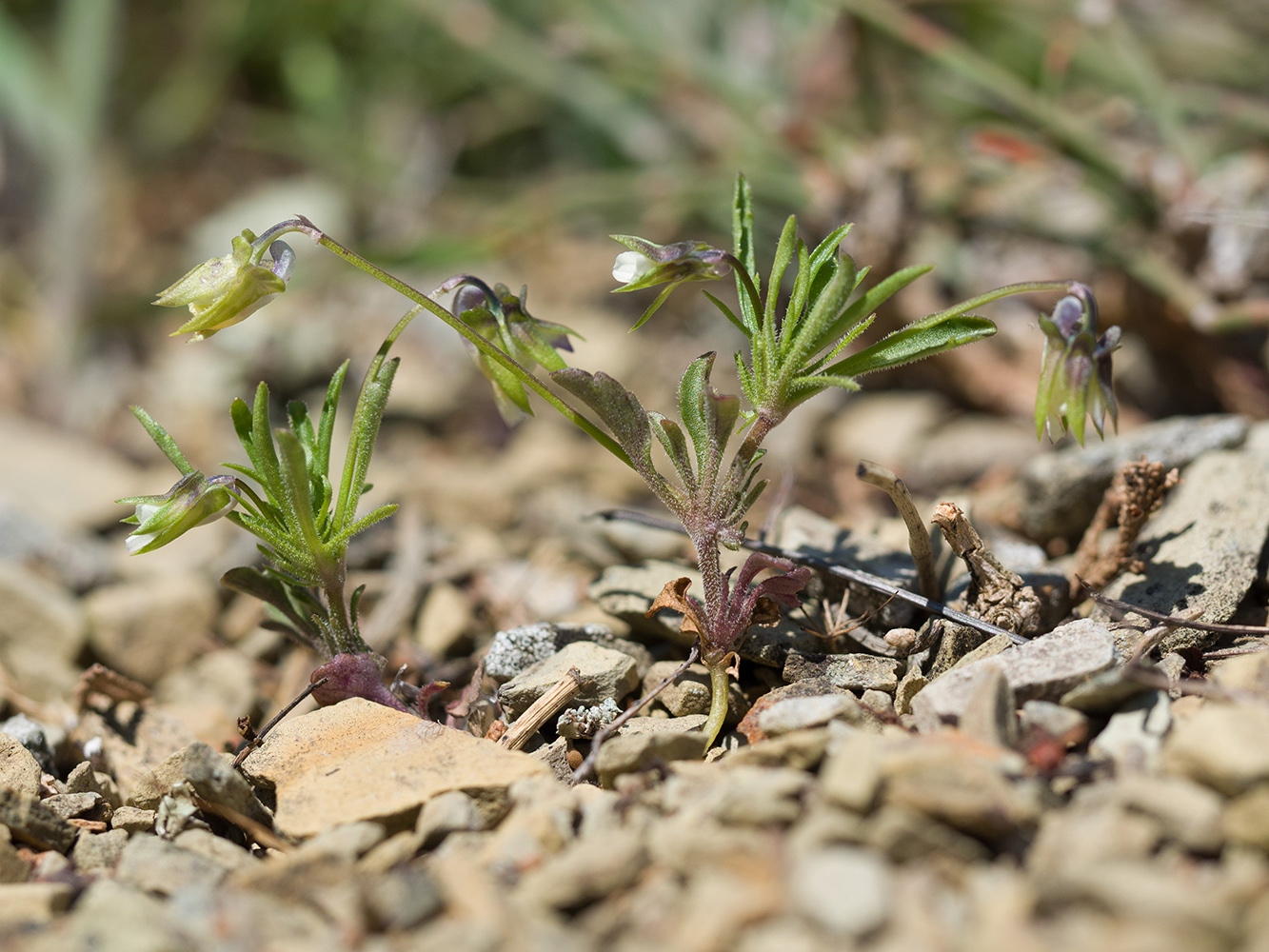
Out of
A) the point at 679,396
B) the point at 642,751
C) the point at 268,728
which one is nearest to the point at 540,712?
the point at 642,751

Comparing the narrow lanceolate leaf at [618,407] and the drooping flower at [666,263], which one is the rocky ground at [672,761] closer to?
the narrow lanceolate leaf at [618,407]

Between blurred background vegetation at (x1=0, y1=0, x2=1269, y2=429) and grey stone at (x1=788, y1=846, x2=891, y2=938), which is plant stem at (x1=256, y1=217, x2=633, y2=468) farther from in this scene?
blurred background vegetation at (x1=0, y1=0, x2=1269, y2=429)

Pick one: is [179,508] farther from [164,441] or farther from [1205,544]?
[1205,544]

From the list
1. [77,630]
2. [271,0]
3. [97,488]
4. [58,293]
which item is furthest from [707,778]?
[271,0]

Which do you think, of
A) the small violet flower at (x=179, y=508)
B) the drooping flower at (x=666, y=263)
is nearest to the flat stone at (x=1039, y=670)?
the drooping flower at (x=666, y=263)

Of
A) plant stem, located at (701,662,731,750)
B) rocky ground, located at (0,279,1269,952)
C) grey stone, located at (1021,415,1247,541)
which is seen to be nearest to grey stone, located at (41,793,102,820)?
rocky ground, located at (0,279,1269,952)

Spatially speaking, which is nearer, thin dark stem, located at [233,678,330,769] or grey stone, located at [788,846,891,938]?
grey stone, located at [788,846,891,938]

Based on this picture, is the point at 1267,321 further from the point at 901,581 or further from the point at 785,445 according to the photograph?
the point at 901,581
